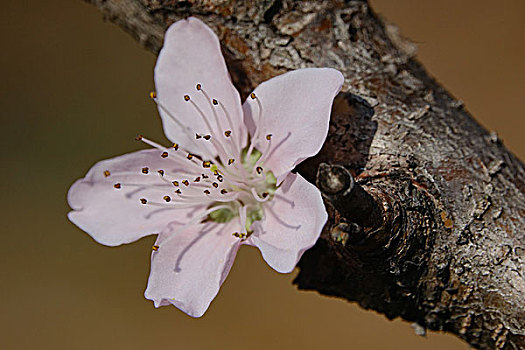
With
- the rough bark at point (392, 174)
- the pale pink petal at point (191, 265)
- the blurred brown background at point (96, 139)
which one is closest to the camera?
the rough bark at point (392, 174)

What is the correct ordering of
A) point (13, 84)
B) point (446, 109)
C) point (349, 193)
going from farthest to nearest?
point (13, 84), point (446, 109), point (349, 193)

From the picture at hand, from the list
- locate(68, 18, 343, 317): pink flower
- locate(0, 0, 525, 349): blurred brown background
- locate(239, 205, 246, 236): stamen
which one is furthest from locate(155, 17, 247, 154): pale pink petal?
locate(0, 0, 525, 349): blurred brown background

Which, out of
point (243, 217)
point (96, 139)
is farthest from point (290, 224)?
point (96, 139)

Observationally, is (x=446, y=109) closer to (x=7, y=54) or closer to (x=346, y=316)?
(x=346, y=316)

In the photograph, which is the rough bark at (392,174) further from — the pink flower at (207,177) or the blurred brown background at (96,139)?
the blurred brown background at (96,139)

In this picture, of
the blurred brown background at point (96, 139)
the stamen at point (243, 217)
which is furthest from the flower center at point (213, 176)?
the blurred brown background at point (96, 139)

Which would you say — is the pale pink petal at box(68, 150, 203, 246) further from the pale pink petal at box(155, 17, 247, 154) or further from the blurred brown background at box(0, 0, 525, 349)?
the blurred brown background at box(0, 0, 525, 349)

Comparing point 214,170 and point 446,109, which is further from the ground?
point 446,109

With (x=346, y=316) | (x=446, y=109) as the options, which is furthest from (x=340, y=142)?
(x=346, y=316)
